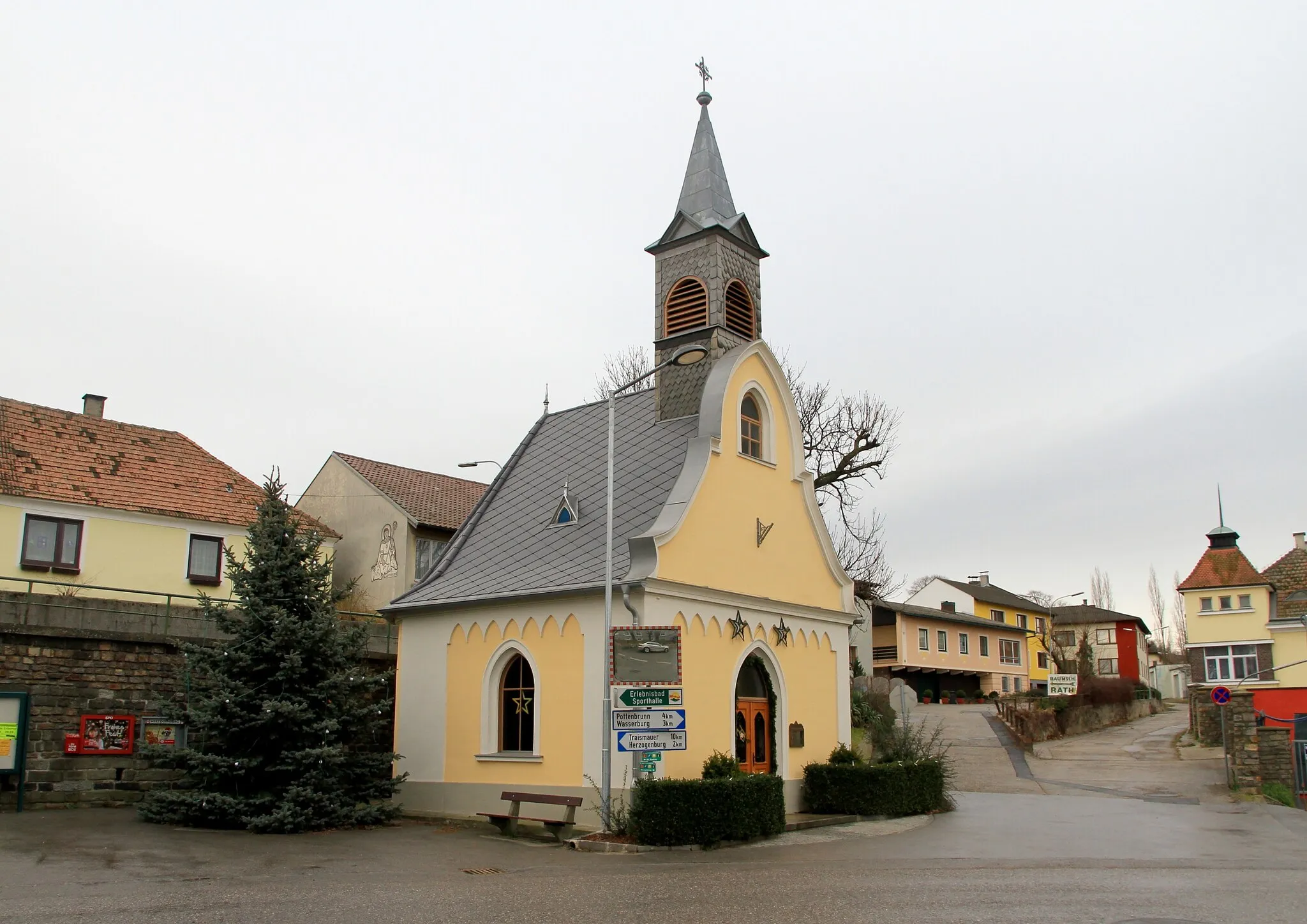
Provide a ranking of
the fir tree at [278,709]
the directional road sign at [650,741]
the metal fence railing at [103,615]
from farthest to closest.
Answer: the metal fence railing at [103,615] → the fir tree at [278,709] → the directional road sign at [650,741]

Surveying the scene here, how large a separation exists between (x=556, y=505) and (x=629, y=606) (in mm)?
4444

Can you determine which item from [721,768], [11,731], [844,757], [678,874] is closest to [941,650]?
[844,757]

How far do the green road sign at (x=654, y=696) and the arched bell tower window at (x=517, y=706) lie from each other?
9.20 ft

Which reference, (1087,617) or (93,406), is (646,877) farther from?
(1087,617)

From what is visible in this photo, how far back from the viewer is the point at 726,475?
19.5 metres

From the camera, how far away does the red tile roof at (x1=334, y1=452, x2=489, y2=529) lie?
3691 centimetres

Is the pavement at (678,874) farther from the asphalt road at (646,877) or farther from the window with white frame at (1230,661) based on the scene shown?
the window with white frame at (1230,661)

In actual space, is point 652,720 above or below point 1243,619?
below

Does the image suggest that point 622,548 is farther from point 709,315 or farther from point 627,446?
point 709,315

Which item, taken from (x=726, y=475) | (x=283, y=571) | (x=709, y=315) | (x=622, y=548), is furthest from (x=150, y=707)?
(x=709, y=315)

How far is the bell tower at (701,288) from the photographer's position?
70.7 ft

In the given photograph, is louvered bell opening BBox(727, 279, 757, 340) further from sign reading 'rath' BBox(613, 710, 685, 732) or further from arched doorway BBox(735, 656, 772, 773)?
sign reading 'rath' BBox(613, 710, 685, 732)

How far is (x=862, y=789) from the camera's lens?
64.2 feet

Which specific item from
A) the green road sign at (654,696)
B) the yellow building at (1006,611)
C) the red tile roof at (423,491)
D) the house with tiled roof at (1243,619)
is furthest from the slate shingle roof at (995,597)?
the green road sign at (654,696)
